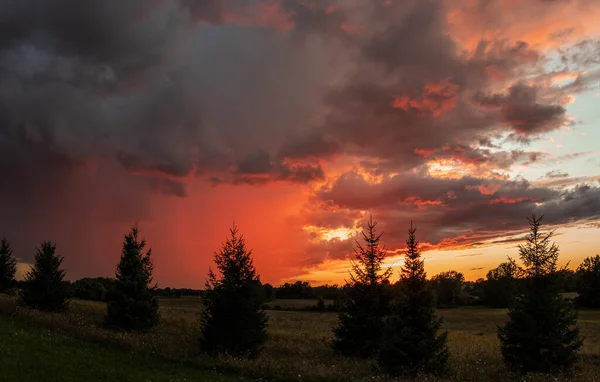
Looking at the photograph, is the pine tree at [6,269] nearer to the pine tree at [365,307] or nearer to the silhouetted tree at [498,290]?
the pine tree at [365,307]

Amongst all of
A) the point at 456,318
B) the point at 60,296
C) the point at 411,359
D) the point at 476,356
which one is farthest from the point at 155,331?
the point at 456,318

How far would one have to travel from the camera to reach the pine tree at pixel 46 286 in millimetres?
40156

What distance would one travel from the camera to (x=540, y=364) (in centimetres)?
2530

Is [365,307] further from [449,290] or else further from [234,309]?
[449,290]

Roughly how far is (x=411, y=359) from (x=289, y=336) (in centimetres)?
1561

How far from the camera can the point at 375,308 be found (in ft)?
101

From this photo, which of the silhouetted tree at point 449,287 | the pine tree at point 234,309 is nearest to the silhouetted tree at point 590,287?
the silhouetted tree at point 449,287

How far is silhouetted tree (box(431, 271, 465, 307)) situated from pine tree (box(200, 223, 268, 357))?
82928 millimetres

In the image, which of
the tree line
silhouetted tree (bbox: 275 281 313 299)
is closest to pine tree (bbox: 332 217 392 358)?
the tree line

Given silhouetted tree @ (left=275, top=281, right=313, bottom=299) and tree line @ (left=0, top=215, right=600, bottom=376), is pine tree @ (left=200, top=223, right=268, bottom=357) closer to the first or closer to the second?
tree line @ (left=0, top=215, right=600, bottom=376)

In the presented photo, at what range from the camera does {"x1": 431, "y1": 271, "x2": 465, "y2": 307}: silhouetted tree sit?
109 metres

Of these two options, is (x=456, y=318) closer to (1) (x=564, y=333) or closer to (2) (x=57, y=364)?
(1) (x=564, y=333)

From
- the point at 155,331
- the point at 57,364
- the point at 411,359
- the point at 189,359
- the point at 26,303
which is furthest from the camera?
the point at 26,303

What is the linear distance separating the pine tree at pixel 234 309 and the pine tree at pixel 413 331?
29.0ft
